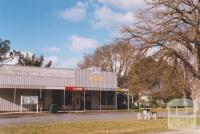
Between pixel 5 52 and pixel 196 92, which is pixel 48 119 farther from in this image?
pixel 5 52

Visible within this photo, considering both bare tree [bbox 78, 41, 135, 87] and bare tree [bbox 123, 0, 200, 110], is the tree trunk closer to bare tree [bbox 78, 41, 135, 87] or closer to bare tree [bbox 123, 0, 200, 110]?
bare tree [bbox 123, 0, 200, 110]

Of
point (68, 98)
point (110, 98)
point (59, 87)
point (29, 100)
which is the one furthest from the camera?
point (110, 98)

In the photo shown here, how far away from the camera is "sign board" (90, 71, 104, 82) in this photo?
189 feet

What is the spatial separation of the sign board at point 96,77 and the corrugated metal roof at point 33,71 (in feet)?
9.50

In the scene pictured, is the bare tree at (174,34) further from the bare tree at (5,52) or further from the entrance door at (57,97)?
the bare tree at (5,52)

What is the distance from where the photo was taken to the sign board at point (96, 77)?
57531 mm

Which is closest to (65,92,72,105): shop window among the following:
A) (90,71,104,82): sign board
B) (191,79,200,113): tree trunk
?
(90,71,104,82): sign board

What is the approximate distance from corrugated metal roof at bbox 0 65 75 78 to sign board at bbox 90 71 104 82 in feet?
9.50

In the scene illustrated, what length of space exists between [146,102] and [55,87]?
33442 mm

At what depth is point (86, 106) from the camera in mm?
58812

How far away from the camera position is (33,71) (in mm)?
53156

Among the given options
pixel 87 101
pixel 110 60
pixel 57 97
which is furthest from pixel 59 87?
pixel 110 60

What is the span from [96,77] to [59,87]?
7.58 m

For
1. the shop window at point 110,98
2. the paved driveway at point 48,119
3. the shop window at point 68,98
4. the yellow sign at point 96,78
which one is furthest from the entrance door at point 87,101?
the paved driveway at point 48,119
